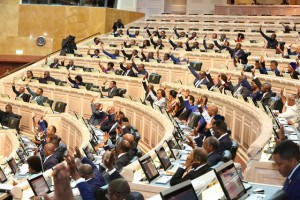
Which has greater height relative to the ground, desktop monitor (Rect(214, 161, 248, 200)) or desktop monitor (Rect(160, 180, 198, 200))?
desktop monitor (Rect(160, 180, 198, 200))

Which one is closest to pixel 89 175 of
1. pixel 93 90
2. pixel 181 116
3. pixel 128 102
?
pixel 181 116

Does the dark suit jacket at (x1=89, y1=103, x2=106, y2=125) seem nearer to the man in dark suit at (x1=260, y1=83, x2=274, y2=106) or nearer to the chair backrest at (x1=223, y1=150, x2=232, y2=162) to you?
the man in dark suit at (x1=260, y1=83, x2=274, y2=106)

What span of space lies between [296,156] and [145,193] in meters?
3.15

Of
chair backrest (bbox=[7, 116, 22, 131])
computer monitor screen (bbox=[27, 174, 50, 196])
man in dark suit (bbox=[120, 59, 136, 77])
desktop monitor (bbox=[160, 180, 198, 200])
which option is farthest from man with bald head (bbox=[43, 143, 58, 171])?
man in dark suit (bbox=[120, 59, 136, 77])

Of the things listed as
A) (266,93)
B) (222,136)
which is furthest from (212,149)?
(266,93)

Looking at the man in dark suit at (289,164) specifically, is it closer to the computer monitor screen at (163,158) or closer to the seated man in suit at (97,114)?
the computer monitor screen at (163,158)

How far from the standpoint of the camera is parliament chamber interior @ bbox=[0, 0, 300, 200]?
6561mm

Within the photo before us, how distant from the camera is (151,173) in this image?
7496 mm

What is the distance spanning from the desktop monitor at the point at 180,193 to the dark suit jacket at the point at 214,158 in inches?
98.4

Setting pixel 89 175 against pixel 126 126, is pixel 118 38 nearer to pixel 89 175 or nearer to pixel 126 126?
pixel 126 126

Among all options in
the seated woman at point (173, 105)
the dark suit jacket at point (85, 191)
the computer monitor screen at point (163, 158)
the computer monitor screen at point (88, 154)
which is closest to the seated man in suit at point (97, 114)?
the seated woman at point (173, 105)

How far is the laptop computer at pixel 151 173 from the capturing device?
24.2ft

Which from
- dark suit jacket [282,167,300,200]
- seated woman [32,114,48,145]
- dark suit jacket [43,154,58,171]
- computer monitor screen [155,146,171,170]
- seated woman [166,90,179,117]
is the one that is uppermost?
dark suit jacket [282,167,300,200]

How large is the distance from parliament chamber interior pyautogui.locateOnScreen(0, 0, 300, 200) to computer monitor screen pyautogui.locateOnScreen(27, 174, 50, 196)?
0.02 metres
